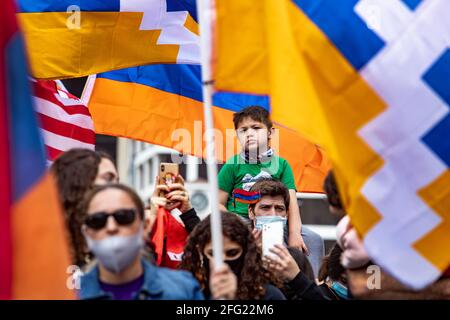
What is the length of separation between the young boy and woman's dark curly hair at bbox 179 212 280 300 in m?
1.82

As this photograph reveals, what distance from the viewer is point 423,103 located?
597cm

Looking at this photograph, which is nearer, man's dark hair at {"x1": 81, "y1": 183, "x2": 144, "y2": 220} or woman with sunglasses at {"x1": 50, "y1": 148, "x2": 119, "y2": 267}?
man's dark hair at {"x1": 81, "y1": 183, "x2": 144, "y2": 220}

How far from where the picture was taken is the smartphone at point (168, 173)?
735 centimetres

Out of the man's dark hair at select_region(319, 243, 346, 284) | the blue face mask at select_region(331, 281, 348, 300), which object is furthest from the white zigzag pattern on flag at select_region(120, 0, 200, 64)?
the blue face mask at select_region(331, 281, 348, 300)

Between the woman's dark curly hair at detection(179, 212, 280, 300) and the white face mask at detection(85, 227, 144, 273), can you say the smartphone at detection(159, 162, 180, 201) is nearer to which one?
the woman's dark curly hair at detection(179, 212, 280, 300)

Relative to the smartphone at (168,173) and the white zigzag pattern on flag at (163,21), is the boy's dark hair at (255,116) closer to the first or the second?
the white zigzag pattern on flag at (163,21)

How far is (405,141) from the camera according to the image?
19.3 ft

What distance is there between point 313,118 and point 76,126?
389 cm

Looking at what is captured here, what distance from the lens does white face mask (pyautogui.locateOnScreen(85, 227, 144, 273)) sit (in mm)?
5531

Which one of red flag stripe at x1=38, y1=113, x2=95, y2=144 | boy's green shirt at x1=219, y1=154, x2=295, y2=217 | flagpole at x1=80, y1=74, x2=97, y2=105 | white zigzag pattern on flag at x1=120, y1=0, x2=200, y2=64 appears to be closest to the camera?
boy's green shirt at x1=219, y1=154, x2=295, y2=217

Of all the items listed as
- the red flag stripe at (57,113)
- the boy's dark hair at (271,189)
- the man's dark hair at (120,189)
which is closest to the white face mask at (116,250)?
the man's dark hair at (120,189)

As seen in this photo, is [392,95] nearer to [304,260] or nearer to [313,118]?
[313,118]

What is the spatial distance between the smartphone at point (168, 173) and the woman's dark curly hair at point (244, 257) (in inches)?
26.9

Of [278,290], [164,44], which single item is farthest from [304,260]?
[164,44]
